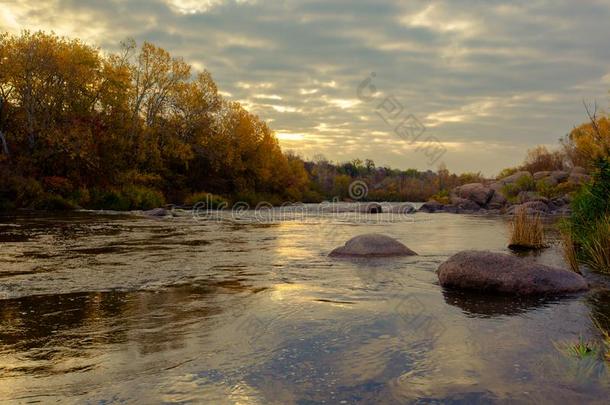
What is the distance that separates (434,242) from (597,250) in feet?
23.3

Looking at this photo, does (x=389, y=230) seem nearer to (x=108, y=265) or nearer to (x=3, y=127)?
(x=108, y=265)

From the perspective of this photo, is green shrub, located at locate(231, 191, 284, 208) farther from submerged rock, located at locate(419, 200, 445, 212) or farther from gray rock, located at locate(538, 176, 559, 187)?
gray rock, located at locate(538, 176, 559, 187)

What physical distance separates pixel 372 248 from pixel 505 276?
4918 mm

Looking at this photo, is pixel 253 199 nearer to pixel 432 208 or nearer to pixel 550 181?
pixel 432 208

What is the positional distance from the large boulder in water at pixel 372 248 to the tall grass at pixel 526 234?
172 inches

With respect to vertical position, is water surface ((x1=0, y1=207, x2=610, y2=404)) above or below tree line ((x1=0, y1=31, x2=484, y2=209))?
below

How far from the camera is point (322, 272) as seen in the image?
11.7m

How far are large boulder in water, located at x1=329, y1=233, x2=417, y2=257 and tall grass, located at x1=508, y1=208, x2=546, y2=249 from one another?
14.3ft

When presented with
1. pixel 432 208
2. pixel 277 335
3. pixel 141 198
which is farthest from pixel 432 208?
pixel 277 335

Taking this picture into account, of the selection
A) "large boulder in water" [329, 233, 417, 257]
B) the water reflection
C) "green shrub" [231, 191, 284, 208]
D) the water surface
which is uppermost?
"green shrub" [231, 191, 284, 208]

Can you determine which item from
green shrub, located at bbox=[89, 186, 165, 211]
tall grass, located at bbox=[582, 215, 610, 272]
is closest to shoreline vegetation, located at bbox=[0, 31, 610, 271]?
green shrub, located at bbox=[89, 186, 165, 211]

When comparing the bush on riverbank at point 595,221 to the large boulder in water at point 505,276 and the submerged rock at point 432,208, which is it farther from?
the submerged rock at point 432,208

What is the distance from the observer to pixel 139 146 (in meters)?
48.1

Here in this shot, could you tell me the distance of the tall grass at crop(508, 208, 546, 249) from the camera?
16.5 metres
